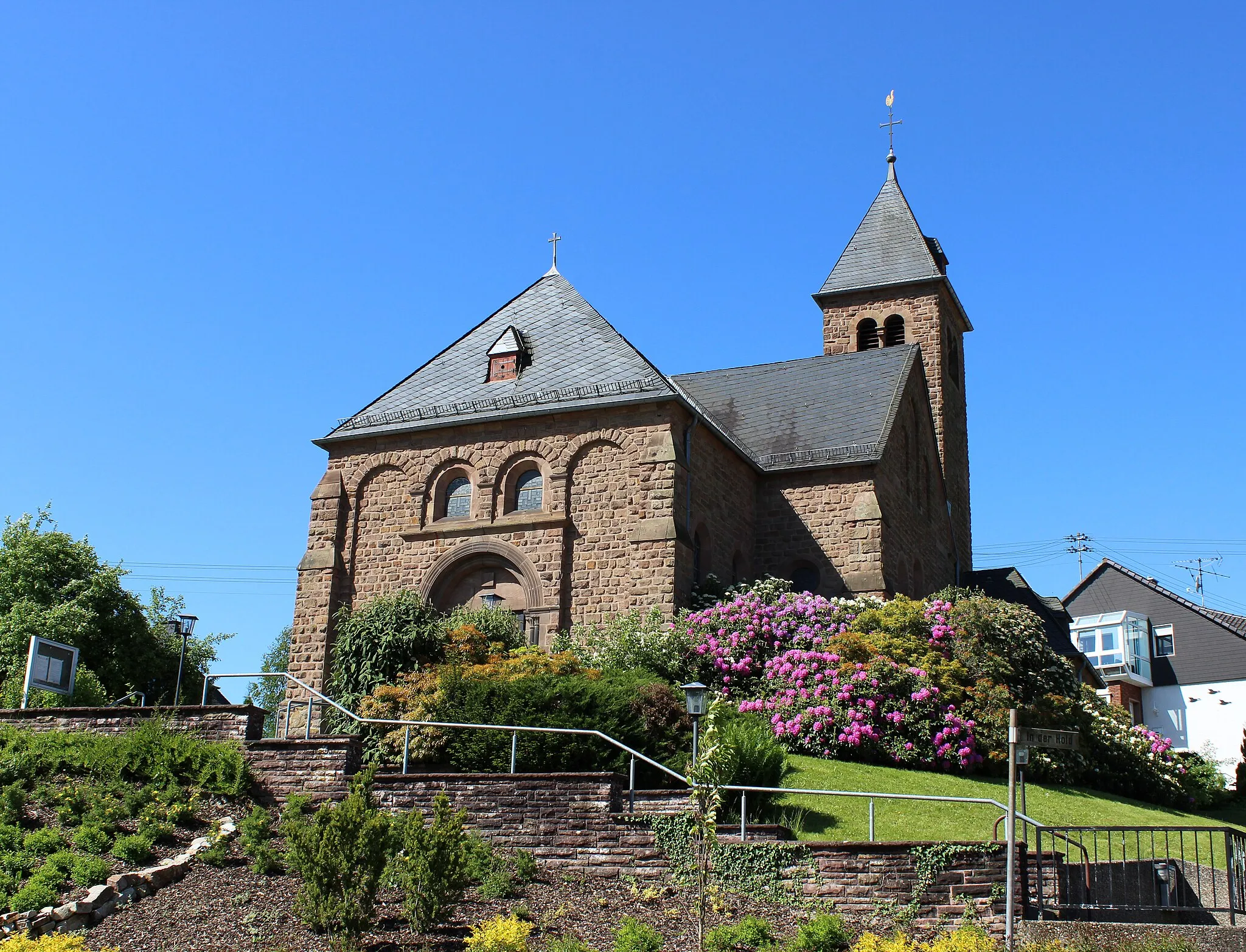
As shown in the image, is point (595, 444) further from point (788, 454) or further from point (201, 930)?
point (201, 930)

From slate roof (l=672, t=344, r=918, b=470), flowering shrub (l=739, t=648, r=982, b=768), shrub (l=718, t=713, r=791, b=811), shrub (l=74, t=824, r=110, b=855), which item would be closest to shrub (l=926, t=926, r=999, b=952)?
shrub (l=718, t=713, r=791, b=811)

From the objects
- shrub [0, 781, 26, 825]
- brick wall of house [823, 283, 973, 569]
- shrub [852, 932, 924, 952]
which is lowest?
shrub [852, 932, 924, 952]

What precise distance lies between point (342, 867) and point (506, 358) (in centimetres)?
1706

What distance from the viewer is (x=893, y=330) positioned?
41.8 metres

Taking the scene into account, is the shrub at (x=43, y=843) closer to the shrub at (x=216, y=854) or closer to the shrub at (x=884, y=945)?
the shrub at (x=216, y=854)

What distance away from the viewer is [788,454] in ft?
98.1

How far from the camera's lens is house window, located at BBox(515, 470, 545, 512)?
26.5m

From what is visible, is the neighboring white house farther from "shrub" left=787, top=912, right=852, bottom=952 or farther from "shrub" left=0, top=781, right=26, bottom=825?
"shrub" left=0, top=781, right=26, bottom=825

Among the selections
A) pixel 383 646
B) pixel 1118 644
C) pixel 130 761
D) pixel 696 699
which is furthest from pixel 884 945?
pixel 1118 644

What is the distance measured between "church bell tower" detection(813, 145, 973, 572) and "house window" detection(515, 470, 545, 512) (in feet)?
54.4

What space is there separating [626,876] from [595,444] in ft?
42.1

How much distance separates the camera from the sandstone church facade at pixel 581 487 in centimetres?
2545

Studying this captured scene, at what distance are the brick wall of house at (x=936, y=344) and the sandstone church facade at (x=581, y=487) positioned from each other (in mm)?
7263

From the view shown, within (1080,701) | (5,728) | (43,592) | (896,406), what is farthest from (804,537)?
(43,592)
